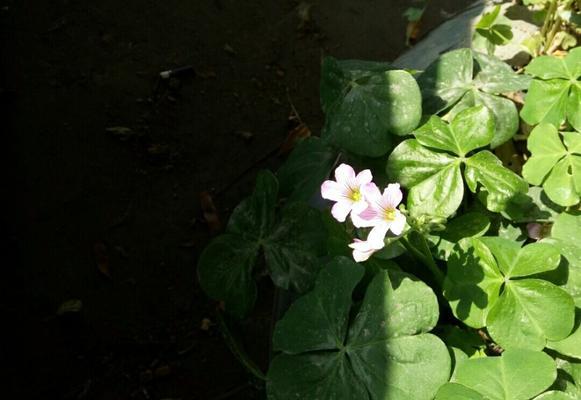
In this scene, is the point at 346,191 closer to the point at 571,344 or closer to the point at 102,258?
the point at 571,344

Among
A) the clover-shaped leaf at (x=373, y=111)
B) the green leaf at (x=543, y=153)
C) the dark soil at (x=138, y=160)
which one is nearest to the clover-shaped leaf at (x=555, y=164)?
the green leaf at (x=543, y=153)

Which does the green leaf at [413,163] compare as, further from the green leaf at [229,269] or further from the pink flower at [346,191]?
the green leaf at [229,269]

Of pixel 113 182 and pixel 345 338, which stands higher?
pixel 345 338

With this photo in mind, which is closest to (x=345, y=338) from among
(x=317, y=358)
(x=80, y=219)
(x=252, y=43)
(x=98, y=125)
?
(x=317, y=358)

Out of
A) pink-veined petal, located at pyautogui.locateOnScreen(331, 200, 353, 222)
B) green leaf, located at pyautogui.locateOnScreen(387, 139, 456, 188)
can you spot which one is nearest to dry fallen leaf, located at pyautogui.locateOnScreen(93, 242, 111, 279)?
green leaf, located at pyautogui.locateOnScreen(387, 139, 456, 188)

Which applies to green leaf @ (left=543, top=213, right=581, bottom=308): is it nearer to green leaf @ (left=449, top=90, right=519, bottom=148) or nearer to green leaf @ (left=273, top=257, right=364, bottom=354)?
green leaf @ (left=449, top=90, right=519, bottom=148)

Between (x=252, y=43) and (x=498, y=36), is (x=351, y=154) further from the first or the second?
(x=252, y=43)

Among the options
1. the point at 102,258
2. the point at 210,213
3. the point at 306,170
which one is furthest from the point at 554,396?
the point at 102,258
